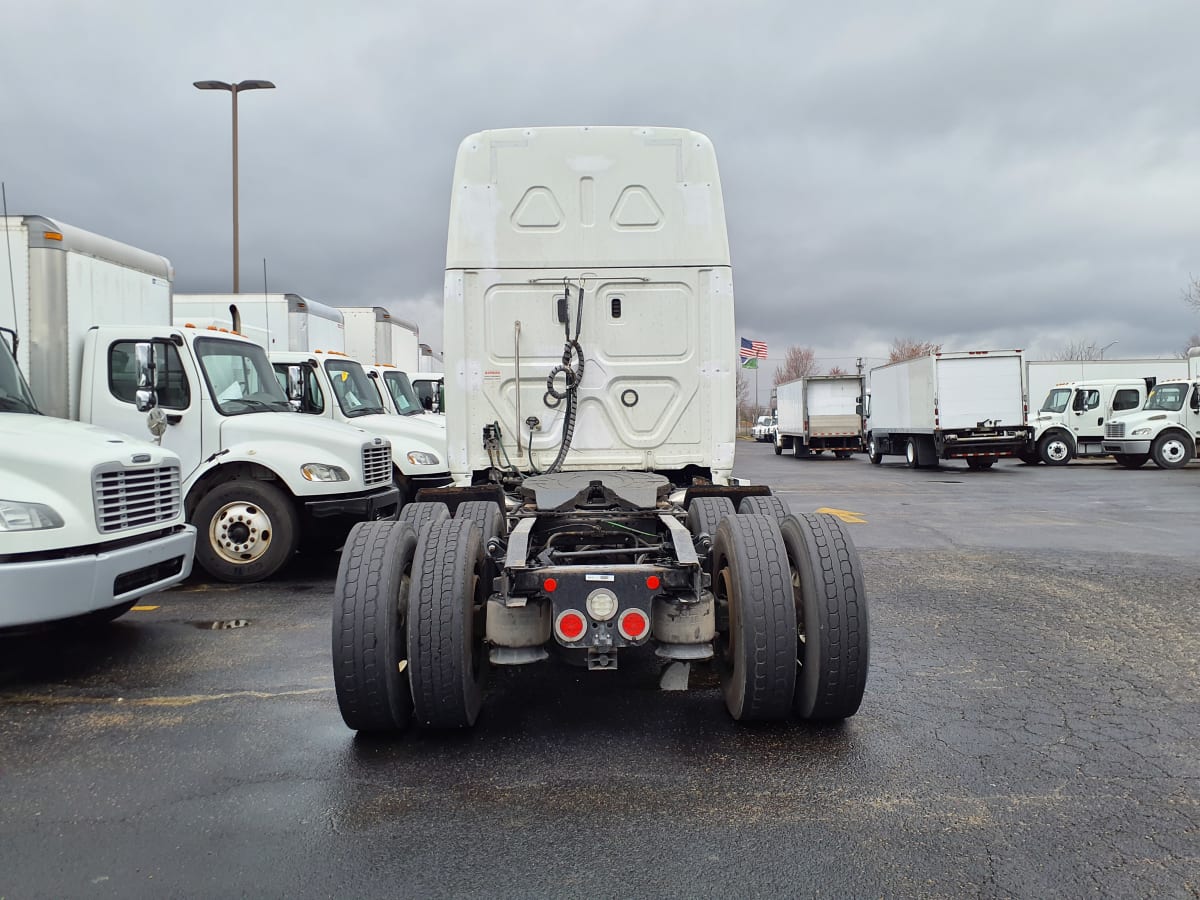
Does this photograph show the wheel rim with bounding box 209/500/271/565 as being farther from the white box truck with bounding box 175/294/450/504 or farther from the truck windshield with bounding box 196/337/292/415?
the white box truck with bounding box 175/294/450/504

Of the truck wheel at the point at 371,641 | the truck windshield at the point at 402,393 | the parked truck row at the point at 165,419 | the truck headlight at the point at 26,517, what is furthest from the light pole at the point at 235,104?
the truck wheel at the point at 371,641

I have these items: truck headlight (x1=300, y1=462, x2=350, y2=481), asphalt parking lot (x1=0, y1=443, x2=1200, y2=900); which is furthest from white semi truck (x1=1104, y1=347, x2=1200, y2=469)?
truck headlight (x1=300, y1=462, x2=350, y2=481)

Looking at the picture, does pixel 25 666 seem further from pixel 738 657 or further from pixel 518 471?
pixel 738 657

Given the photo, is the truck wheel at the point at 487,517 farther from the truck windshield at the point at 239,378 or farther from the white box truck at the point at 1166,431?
the white box truck at the point at 1166,431

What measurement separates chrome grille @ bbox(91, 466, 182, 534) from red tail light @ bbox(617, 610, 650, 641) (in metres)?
3.43

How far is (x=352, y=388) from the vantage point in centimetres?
1256

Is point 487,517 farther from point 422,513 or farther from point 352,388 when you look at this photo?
point 352,388

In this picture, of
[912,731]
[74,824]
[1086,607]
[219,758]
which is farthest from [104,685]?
[1086,607]

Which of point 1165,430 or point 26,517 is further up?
point 1165,430

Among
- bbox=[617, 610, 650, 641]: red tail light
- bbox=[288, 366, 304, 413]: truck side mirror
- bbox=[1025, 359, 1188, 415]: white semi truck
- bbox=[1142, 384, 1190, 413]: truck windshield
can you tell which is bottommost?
bbox=[617, 610, 650, 641]: red tail light

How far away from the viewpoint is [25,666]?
5.66m

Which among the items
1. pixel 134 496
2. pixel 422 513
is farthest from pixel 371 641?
pixel 134 496

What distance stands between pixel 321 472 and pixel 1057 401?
25094mm

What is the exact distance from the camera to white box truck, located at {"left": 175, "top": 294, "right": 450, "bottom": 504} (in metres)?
11.5
